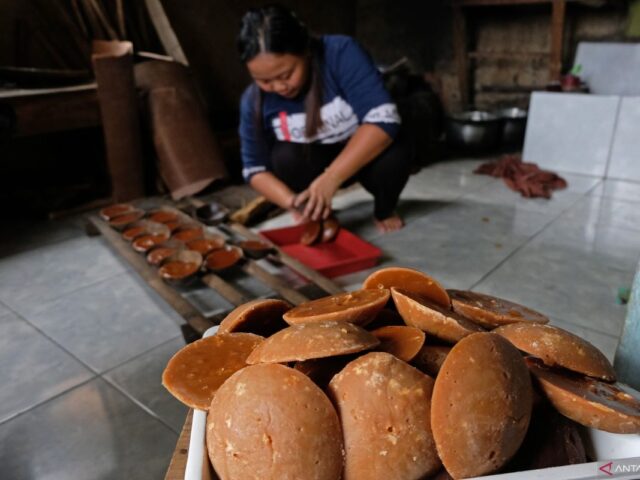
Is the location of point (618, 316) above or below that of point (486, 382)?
below

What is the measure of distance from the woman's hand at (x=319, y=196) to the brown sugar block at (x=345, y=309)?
1.22m

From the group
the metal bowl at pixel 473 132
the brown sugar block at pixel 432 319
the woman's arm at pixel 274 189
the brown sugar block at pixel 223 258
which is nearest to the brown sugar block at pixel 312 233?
the woman's arm at pixel 274 189

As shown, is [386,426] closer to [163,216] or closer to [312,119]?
[312,119]

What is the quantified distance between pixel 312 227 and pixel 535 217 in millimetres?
1142

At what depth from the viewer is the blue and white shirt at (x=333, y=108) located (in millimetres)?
2088

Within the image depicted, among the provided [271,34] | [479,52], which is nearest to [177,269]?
[271,34]

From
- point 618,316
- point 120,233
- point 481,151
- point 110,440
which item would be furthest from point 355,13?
point 110,440

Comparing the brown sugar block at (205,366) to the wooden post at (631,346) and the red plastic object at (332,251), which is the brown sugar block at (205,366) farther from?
Answer: the red plastic object at (332,251)

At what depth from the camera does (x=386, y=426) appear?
0.60m

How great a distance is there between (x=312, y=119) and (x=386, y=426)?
1711mm

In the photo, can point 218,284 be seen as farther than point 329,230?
No

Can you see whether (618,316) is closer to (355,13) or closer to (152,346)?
(152,346)

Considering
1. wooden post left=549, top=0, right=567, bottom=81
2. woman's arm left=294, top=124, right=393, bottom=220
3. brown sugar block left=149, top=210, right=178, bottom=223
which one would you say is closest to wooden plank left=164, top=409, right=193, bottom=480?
woman's arm left=294, top=124, right=393, bottom=220

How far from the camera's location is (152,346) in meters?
1.52
